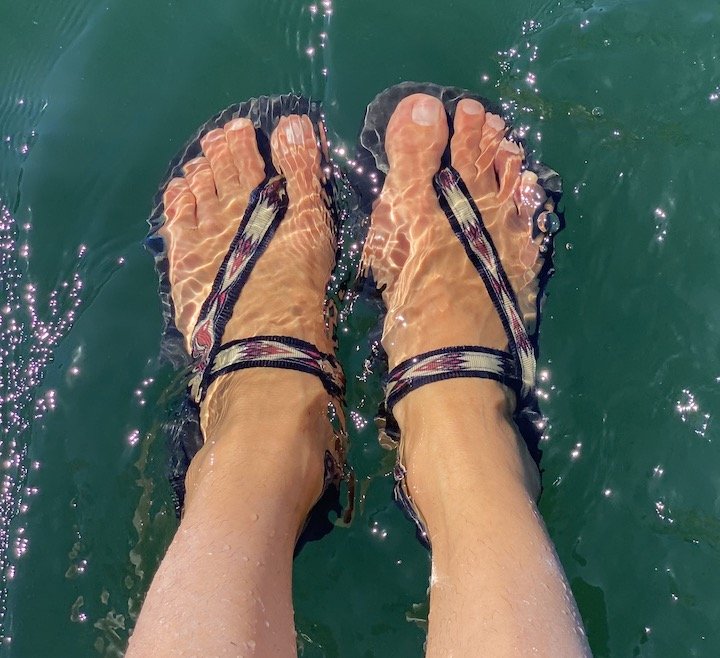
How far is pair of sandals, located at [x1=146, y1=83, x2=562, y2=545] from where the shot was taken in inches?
87.3

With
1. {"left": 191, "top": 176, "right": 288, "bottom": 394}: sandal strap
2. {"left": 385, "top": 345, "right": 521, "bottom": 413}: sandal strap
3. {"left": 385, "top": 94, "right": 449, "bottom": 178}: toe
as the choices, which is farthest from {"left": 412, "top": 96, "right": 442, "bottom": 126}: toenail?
{"left": 385, "top": 345, "right": 521, "bottom": 413}: sandal strap

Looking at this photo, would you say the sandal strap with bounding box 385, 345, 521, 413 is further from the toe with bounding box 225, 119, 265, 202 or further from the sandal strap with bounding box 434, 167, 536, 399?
the toe with bounding box 225, 119, 265, 202

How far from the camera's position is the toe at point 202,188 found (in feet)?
8.70

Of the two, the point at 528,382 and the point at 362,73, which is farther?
the point at 362,73

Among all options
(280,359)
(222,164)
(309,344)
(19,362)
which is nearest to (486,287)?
(309,344)

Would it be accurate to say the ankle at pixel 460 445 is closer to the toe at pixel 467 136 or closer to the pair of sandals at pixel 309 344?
the pair of sandals at pixel 309 344

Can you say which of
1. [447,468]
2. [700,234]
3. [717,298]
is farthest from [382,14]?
[447,468]

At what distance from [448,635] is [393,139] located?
5.28 ft

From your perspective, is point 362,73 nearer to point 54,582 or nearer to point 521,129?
point 521,129

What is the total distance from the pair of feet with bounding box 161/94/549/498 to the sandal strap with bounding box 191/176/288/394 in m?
0.03

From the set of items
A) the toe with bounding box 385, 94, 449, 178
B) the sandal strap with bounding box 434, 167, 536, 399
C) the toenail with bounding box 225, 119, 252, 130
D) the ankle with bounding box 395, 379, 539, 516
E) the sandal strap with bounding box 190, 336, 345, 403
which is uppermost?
the toenail with bounding box 225, 119, 252, 130

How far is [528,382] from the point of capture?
2.25 metres

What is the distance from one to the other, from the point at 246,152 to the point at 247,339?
73 centimetres

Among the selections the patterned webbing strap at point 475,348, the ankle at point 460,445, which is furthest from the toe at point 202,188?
the ankle at point 460,445
